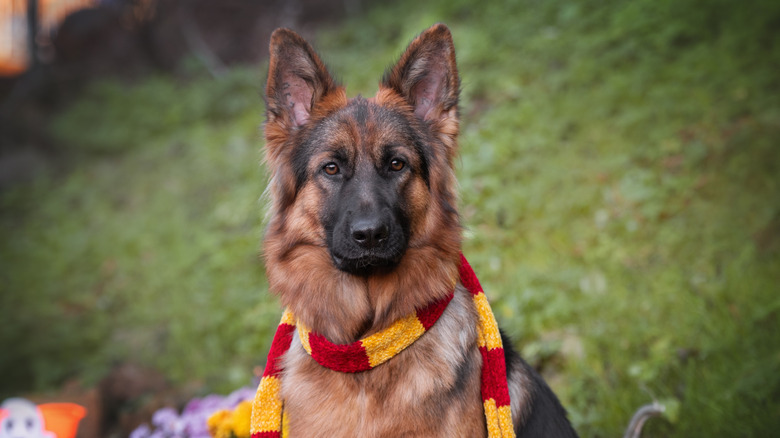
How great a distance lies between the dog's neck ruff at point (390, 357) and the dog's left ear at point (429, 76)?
37.9 inches

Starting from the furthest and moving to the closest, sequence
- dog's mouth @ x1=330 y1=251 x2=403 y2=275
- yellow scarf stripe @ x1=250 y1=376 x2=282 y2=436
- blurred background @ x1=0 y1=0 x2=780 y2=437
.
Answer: blurred background @ x1=0 y1=0 x2=780 y2=437
yellow scarf stripe @ x1=250 y1=376 x2=282 y2=436
dog's mouth @ x1=330 y1=251 x2=403 y2=275

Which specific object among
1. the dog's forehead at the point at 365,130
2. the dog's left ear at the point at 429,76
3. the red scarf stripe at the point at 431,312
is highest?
the dog's left ear at the point at 429,76

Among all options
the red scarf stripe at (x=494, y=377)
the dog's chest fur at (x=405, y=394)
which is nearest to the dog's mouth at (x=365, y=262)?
the dog's chest fur at (x=405, y=394)

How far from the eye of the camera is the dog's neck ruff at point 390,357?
2443mm

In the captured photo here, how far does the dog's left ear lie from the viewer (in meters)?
2.76

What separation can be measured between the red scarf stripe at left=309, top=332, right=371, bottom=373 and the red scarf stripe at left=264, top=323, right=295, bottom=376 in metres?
0.34

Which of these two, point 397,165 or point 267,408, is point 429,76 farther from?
point 267,408

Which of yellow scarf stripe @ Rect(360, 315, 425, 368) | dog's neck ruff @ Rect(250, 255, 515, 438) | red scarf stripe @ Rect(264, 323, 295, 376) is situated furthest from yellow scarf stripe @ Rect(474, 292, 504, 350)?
red scarf stripe @ Rect(264, 323, 295, 376)

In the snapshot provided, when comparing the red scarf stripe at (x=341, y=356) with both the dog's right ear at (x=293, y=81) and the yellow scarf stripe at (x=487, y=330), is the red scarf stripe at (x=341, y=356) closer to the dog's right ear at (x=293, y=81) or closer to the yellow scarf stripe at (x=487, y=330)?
the yellow scarf stripe at (x=487, y=330)

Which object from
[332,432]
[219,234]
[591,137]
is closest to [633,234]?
[591,137]

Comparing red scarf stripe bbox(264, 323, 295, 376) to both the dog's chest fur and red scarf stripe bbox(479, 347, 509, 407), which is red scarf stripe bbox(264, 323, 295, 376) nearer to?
the dog's chest fur

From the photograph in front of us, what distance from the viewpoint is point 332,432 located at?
2.44 m

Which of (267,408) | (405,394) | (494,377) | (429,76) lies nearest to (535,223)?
(429,76)

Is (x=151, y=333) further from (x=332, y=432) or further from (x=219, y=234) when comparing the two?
(x=332, y=432)
